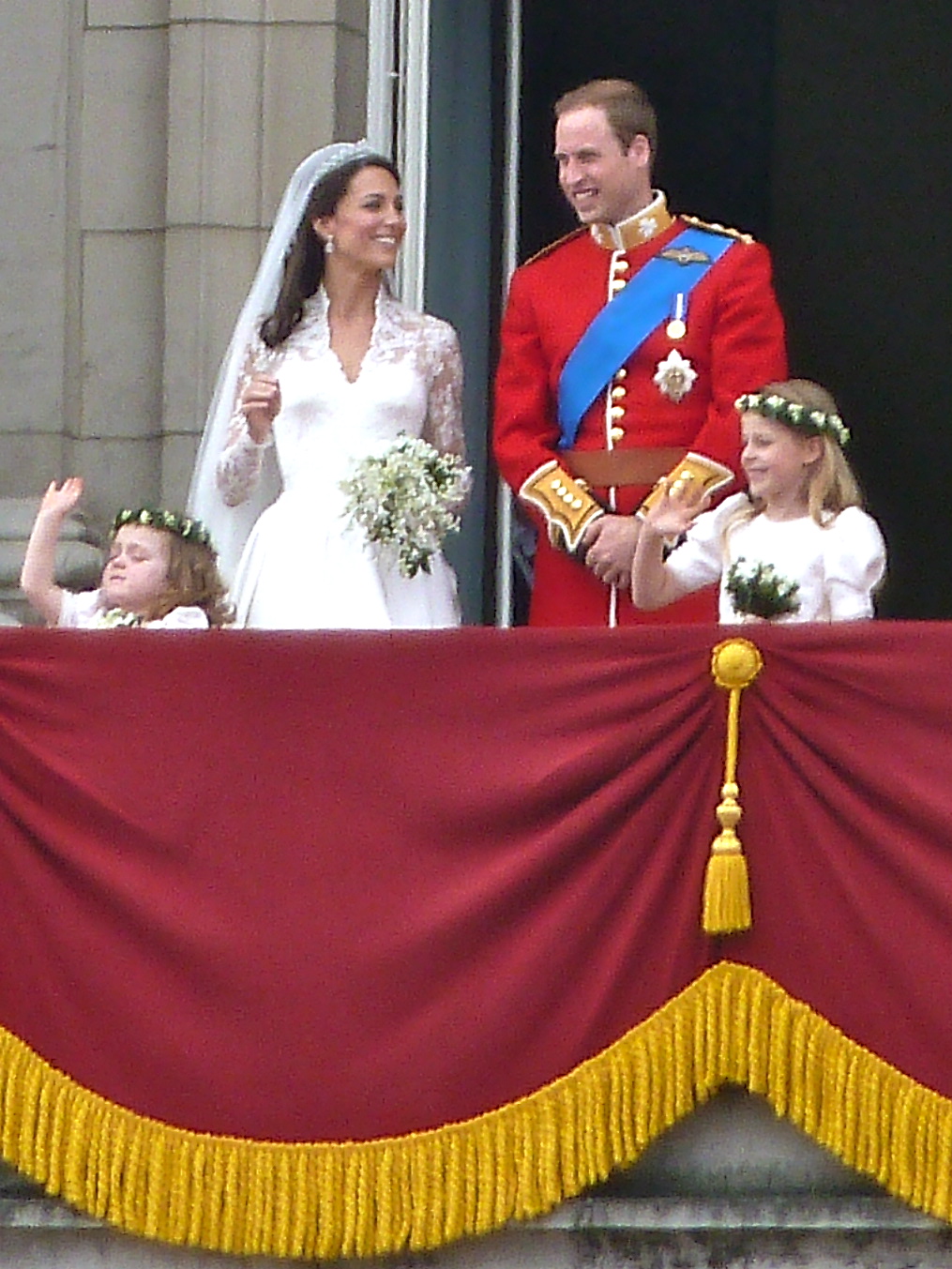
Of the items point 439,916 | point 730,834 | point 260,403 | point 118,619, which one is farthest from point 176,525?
point 730,834

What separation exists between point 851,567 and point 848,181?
145 inches

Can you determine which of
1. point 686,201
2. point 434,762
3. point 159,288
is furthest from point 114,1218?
point 686,201

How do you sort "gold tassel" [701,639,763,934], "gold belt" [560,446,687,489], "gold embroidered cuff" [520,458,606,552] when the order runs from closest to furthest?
"gold tassel" [701,639,763,934], "gold embroidered cuff" [520,458,606,552], "gold belt" [560,446,687,489]

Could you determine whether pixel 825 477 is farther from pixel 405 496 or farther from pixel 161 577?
pixel 161 577

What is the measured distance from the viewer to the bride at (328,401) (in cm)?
845

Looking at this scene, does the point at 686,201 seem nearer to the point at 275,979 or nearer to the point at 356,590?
the point at 356,590

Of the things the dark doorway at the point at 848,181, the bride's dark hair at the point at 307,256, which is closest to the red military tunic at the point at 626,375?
the bride's dark hair at the point at 307,256

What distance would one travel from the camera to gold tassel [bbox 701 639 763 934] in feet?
23.3

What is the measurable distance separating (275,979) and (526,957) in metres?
0.46

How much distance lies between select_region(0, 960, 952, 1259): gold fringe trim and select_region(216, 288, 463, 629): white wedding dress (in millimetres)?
1413

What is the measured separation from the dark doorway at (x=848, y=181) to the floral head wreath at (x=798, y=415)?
10.6 feet

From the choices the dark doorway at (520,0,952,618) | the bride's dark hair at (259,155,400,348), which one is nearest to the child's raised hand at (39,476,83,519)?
the bride's dark hair at (259,155,400,348)

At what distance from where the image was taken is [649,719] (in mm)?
7262

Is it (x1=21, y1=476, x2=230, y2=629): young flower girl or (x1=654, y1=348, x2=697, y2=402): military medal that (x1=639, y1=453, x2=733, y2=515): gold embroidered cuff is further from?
(x1=21, y1=476, x2=230, y2=629): young flower girl
